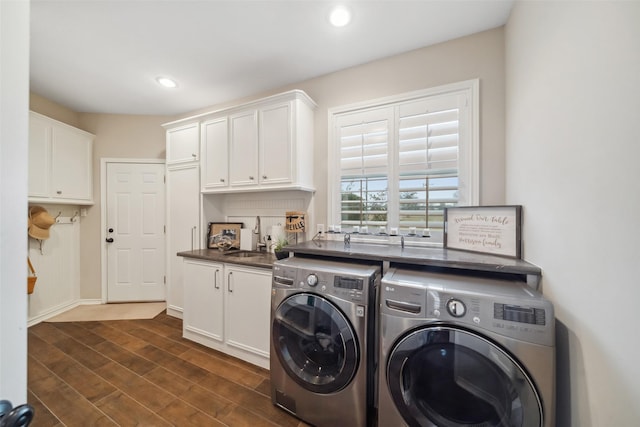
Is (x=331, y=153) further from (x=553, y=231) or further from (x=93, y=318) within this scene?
(x=93, y=318)

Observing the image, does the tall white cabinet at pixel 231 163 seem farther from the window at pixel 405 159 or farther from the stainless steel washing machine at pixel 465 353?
the stainless steel washing machine at pixel 465 353

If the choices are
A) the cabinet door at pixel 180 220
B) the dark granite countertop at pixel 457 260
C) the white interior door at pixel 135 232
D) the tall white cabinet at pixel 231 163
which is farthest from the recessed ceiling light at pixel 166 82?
the dark granite countertop at pixel 457 260

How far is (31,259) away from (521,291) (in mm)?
4722

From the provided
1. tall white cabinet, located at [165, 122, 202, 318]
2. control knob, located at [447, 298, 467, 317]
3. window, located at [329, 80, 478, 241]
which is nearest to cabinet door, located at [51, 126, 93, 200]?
tall white cabinet, located at [165, 122, 202, 318]

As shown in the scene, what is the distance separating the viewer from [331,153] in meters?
2.27

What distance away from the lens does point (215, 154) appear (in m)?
2.55

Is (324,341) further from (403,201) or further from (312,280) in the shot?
(403,201)

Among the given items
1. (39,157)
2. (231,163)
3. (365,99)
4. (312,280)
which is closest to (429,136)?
(365,99)

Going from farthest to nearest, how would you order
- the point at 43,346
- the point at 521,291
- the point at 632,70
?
1. the point at 43,346
2. the point at 521,291
3. the point at 632,70

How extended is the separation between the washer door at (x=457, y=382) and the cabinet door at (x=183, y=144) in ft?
9.32

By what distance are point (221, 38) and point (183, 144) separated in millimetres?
1392

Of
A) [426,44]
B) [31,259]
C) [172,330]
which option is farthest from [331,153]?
[31,259]

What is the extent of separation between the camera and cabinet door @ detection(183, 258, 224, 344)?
2.13 m

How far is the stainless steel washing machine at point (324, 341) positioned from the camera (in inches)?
50.7
